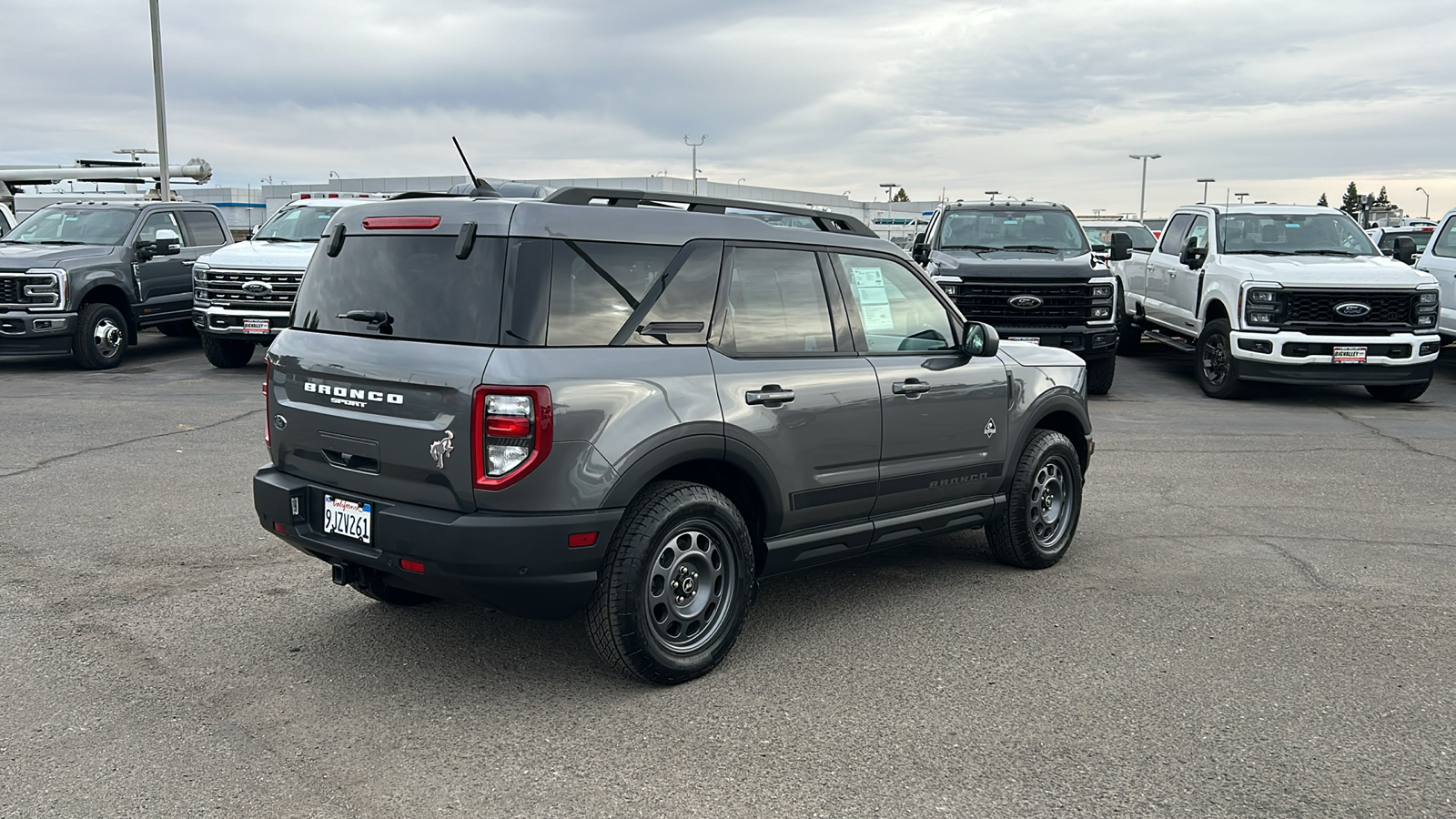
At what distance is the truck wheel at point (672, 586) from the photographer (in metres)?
4.36

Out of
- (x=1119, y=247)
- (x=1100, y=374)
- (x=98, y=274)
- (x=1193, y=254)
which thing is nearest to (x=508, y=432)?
(x=1100, y=374)

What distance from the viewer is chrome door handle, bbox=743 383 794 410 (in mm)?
4766

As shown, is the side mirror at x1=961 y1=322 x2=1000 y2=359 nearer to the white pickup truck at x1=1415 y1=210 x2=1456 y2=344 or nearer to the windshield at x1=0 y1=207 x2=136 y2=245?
the white pickup truck at x1=1415 y1=210 x2=1456 y2=344

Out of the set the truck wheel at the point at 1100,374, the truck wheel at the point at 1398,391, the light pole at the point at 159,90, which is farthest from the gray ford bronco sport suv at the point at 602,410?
the light pole at the point at 159,90

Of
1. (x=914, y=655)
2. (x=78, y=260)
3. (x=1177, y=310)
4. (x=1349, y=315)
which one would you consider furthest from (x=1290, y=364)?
(x=78, y=260)

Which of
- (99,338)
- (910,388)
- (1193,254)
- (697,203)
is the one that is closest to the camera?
(697,203)

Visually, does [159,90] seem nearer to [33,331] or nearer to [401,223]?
[33,331]

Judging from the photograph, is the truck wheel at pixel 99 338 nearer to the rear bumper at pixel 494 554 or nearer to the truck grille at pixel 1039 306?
the truck grille at pixel 1039 306

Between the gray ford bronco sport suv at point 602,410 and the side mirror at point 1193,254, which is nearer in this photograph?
the gray ford bronco sport suv at point 602,410

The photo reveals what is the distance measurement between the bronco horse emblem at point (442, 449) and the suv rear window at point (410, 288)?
35 centimetres

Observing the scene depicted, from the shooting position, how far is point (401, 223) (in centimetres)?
455

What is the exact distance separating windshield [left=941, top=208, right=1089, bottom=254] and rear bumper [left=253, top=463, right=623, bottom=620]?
10548 millimetres

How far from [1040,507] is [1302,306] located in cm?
793

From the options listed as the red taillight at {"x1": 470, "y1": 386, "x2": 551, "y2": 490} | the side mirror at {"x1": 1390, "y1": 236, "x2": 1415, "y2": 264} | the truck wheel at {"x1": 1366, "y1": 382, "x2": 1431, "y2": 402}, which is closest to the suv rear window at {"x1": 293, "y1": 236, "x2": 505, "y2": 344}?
the red taillight at {"x1": 470, "y1": 386, "x2": 551, "y2": 490}
